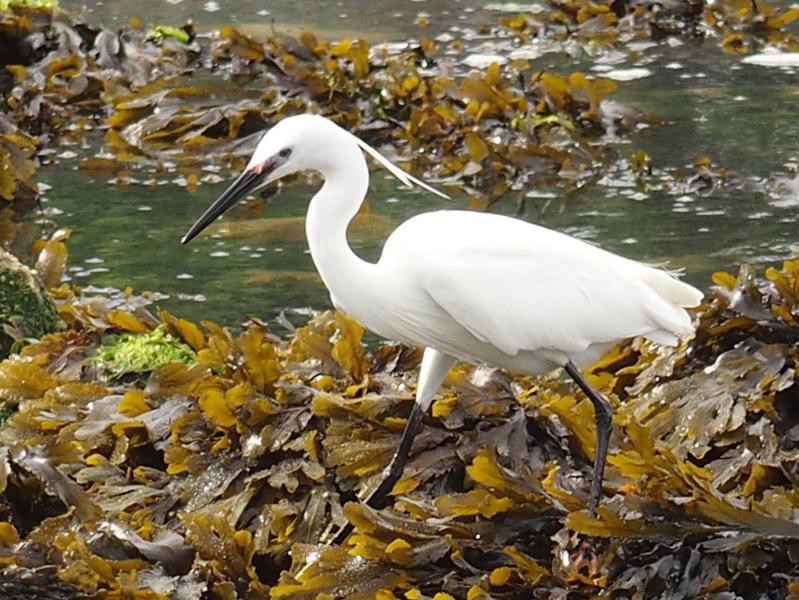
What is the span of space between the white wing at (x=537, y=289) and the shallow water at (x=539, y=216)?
285 cm

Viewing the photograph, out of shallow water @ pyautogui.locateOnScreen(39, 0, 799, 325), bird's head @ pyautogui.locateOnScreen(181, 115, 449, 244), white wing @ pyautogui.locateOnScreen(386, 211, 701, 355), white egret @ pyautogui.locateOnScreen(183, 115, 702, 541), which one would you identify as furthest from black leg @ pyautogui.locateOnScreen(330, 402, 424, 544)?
shallow water @ pyautogui.locateOnScreen(39, 0, 799, 325)

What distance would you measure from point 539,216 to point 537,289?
431 cm

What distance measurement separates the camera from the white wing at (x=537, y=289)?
13.4 ft

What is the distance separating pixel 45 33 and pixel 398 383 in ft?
25.8

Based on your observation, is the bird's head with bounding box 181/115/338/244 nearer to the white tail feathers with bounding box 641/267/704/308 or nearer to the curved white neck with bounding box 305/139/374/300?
the curved white neck with bounding box 305/139/374/300

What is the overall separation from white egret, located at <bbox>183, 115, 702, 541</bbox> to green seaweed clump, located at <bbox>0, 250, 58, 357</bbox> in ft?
5.80

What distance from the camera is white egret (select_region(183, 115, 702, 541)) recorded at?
406 cm

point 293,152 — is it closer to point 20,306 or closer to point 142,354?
point 142,354

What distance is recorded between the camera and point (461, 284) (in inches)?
160

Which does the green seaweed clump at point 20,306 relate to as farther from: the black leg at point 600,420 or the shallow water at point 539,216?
the black leg at point 600,420

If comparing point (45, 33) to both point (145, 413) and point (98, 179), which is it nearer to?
point (98, 179)

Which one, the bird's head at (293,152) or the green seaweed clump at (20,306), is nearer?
the bird's head at (293,152)

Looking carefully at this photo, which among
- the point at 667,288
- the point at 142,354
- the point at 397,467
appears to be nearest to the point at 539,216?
the point at 142,354

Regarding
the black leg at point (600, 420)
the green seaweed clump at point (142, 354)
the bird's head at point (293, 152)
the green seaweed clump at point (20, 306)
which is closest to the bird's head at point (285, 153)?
the bird's head at point (293, 152)
